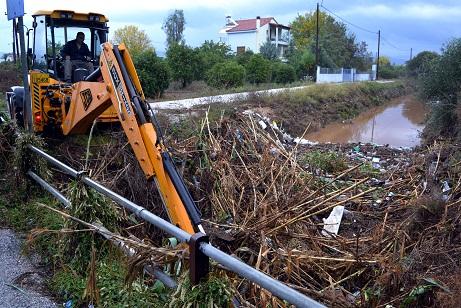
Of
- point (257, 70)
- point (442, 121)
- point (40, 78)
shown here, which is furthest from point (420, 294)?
point (257, 70)

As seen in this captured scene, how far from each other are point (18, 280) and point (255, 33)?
253ft

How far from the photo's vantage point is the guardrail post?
2848 mm

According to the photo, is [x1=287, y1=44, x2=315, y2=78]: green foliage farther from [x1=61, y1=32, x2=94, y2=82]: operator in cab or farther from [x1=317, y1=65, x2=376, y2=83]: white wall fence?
[x1=61, y1=32, x2=94, y2=82]: operator in cab

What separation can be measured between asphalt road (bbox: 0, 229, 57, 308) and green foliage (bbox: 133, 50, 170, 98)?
2003cm

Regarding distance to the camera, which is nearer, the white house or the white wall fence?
the white wall fence

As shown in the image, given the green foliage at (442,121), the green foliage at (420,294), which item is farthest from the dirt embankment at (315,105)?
the green foliage at (420,294)

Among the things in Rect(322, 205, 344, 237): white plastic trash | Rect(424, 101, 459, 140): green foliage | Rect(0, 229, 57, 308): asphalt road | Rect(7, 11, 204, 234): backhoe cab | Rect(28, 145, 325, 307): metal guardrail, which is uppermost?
A: Rect(7, 11, 204, 234): backhoe cab

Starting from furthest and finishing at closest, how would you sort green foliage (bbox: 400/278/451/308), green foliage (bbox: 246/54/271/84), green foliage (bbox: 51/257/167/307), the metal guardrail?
green foliage (bbox: 246/54/271/84)
green foliage (bbox: 400/278/451/308)
green foliage (bbox: 51/257/167/307)
the metal guardrail

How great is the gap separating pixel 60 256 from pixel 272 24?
7772cm

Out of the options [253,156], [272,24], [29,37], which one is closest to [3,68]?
[29,37]

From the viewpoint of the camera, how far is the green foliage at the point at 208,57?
33688mm

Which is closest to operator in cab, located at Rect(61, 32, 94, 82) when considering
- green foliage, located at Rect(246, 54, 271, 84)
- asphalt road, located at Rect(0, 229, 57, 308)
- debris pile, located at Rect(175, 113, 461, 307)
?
debris pile, located at Rect(175, 113, 461, 307)

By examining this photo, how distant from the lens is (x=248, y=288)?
3.69 meters

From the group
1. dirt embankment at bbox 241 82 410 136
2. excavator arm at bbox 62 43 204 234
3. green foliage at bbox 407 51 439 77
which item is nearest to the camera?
excavator arm at bbox 62 43 204 234
